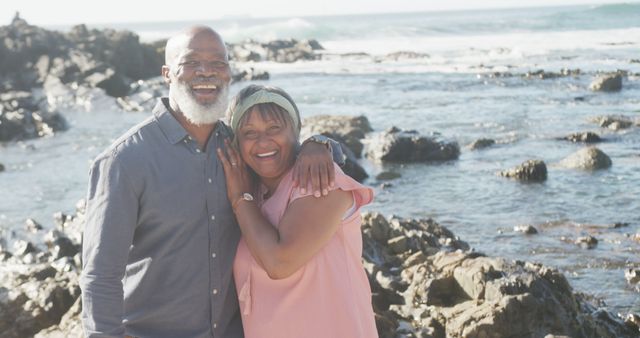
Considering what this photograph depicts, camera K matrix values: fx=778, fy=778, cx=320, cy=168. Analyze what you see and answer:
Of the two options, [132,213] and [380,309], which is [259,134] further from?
[380,309]

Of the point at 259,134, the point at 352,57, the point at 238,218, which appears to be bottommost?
the point at 352,57

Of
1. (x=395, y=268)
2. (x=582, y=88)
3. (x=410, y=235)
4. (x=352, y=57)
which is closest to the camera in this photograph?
(x=395, y=268)

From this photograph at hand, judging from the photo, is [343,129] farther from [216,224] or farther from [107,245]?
[107,245]

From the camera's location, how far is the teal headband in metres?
3.49

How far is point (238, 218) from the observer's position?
3.40 metres

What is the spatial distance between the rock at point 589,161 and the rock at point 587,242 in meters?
5.04

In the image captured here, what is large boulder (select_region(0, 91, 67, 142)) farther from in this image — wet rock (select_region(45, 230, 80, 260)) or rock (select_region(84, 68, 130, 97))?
wet rock (select_region(45, 230, 80, 260))

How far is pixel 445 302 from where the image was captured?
757cm

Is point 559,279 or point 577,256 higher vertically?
point 559,279

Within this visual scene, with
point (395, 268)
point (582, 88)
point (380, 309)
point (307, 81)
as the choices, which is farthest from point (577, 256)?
point (307, 81)

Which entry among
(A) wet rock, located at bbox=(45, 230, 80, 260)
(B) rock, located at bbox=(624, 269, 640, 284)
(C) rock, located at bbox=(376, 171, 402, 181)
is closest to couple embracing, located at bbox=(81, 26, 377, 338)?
(B) rock, located at bbox=(624, 269, 640, 284)

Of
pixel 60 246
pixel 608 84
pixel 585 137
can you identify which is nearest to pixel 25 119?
pixel 60 246

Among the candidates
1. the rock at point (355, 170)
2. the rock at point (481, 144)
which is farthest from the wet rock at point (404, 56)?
the rock at point (355, 170)

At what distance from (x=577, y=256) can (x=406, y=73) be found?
2846cm
